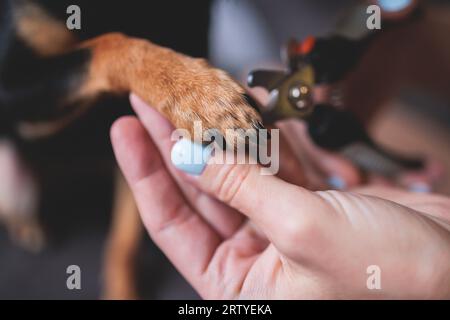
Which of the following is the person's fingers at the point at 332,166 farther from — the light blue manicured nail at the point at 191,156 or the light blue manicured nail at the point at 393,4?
the light blue manicured nail at the point at 191,156

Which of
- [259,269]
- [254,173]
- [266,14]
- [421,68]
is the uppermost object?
[266,14]

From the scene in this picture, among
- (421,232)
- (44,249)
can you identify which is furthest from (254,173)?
(44,249)

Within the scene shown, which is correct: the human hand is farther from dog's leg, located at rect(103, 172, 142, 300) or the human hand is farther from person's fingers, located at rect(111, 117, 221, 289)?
dog's leg, located at rect(103, 172, 142, 300)

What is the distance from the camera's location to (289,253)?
541 millimetres

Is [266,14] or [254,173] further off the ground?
[266,14]

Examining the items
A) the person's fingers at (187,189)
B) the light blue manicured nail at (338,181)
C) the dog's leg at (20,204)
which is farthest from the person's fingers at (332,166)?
the dog's leg at (20,204)

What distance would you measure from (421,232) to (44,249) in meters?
1.02

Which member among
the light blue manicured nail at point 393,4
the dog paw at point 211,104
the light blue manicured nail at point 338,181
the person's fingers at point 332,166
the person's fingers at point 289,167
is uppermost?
the light blue manicured nail at point 393,4

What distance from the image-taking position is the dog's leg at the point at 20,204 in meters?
1.23

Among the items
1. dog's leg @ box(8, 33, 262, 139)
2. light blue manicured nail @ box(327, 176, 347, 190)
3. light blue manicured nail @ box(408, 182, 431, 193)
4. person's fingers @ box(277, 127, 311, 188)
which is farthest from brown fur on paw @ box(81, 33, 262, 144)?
light blue manicured nail @ box(408, 182, 431, 193)

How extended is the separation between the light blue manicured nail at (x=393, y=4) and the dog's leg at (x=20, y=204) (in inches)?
41.1

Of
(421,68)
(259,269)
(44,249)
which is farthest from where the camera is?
(421,68)
